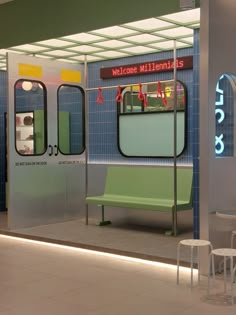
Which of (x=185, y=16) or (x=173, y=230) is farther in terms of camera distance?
(x=173, y=230)

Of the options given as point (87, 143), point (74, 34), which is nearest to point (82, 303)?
point (74, 34)

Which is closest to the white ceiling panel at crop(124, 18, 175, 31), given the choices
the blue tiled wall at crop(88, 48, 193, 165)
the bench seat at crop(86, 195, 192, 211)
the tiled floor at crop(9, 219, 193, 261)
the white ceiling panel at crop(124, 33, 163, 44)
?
the white ceiling panel at crop(124, 33, 163, 44)

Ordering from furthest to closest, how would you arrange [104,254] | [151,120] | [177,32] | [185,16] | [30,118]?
[30,118] → [151,120] → [177,32] → [104,254] → [185,16]

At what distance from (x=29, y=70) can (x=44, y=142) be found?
4.15 feet

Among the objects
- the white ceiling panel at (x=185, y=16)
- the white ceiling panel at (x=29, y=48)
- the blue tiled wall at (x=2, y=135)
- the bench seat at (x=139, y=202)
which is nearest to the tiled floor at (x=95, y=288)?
the bench seat at (x=139, y=202)

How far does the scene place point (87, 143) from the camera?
31.2 feet

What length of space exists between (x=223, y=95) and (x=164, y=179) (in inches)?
103

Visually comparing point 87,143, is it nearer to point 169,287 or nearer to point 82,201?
point 82,201

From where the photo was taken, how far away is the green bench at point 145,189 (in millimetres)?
8297

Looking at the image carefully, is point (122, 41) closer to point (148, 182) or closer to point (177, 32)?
point (177, 32)

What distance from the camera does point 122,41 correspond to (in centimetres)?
799

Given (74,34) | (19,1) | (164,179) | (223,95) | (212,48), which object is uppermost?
(19,1)

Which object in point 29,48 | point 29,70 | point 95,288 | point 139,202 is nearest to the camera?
point 95,288

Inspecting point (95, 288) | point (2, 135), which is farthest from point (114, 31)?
point (2, 135)
